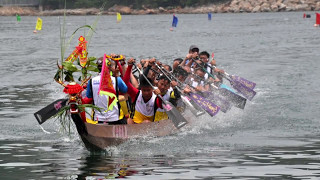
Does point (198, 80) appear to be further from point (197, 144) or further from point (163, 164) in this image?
point (163, 164)

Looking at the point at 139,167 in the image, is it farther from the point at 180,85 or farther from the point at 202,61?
the point at 202,61

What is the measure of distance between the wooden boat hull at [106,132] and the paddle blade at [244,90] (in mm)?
6700

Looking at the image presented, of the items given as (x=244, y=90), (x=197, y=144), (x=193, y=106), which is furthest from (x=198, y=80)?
(x=197, y=144)

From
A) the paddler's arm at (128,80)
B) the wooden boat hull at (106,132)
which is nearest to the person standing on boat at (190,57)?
the wooden boat hull at (106,132)

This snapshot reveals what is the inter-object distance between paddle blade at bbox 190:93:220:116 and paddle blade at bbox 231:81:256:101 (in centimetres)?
395

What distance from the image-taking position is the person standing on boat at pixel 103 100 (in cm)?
1470

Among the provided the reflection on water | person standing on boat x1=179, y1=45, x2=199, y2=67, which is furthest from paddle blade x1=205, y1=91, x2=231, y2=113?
the reflection on water

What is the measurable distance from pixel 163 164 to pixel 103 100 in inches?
69.9

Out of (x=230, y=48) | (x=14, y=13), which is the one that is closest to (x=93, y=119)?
(x=230, y=48)

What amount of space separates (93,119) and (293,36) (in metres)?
51.7

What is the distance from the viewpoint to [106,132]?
48.9 feet

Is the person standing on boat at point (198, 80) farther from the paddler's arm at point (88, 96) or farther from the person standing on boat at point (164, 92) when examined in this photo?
the paddler's arm at point (88, 96)

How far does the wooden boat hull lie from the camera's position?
47.6ft

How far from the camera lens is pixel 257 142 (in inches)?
655
